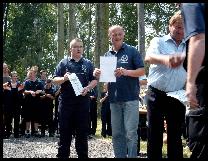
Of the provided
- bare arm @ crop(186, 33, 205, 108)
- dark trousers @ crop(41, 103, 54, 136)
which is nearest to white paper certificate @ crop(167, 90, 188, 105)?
bare arm @ crop(186, 33, 205, 108)

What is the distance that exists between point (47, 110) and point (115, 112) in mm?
6663

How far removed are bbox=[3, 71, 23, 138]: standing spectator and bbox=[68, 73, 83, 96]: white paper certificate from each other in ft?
17.7

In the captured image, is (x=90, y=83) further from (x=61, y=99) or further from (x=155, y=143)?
(x=155, y=143)

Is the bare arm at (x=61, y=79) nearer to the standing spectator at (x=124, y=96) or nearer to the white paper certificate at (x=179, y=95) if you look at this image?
the standing spectator at (x=124, y=96)

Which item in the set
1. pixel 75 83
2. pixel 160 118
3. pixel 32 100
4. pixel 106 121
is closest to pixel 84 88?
pixel 75 83

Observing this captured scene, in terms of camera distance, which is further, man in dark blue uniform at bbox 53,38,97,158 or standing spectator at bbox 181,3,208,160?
man in dark blue uniform at bbox 53,38,97,158

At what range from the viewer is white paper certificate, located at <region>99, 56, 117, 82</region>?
6195 mm

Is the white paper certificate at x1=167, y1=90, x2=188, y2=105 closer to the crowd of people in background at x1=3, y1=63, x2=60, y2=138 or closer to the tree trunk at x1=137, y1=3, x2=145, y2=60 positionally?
the crowd of people in background at x1=3, y1=63, x2=60, y2=138

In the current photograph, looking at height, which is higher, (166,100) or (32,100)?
(166,100)

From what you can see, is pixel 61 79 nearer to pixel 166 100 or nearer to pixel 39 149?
pixel 166 100

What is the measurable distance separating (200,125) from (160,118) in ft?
8.42

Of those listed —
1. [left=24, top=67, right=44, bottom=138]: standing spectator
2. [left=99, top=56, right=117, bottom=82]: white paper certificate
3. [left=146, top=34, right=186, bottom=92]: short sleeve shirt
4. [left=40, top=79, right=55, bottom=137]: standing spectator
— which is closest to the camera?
[left=146, top=34, right=186, bottom=92]: short sleeve shirt

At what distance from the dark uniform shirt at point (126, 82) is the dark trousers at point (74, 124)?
542 mm

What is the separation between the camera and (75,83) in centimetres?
643
